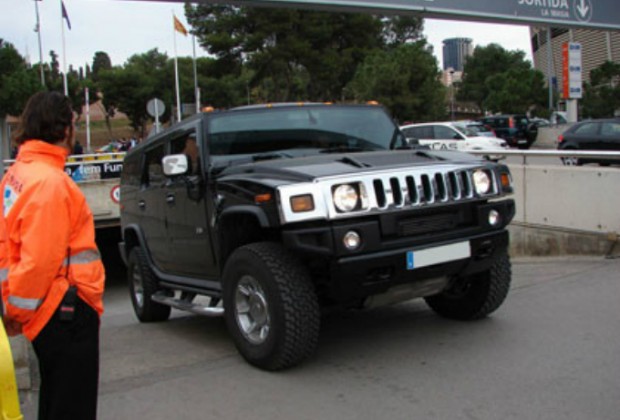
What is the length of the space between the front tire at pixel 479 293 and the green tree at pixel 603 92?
99.2ft

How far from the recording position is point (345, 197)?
4066mm

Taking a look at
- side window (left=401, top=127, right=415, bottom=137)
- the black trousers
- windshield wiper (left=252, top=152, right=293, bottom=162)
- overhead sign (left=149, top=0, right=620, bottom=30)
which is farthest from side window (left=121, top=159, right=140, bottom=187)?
side window (left=401, top=127, right=415, bottom=137)

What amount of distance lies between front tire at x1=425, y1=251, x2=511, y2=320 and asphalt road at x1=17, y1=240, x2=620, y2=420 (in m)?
0.12

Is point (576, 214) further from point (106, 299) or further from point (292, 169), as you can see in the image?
point (106, 299)

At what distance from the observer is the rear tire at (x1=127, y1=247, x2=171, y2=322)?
6492 millimetres

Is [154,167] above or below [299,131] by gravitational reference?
below

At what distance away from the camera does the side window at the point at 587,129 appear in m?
17.2

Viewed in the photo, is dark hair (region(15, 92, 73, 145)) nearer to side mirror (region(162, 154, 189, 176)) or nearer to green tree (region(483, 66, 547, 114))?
side mirror (region(162, 154, 189, 176))

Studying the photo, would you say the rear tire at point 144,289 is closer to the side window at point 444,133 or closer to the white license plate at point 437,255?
the white license plate at point 437,255

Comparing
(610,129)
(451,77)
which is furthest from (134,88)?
(610,129)

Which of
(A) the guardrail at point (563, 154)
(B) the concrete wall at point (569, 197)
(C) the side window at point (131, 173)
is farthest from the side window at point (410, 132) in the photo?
(C) the side window at point (131, 173)

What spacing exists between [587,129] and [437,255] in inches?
584

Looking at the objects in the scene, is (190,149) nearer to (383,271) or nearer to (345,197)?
(345,197)

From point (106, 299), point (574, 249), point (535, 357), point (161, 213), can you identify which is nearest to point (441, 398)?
point (535, 357)
